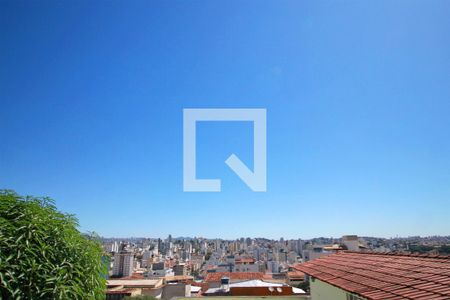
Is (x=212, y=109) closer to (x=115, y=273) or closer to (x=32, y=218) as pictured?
(x=32, y=218)

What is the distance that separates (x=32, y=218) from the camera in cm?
342

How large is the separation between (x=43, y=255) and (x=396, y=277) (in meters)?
5.28

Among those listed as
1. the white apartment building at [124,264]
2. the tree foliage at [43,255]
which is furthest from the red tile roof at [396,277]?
the white apartment building at [124,264]

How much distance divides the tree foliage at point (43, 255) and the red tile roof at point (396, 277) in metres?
3.93

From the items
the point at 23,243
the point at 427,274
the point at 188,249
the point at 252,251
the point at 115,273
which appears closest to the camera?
the point at 23,243

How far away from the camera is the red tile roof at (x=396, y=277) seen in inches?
164

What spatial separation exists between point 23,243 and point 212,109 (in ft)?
29.3

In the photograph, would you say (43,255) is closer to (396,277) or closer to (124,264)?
(396,277)

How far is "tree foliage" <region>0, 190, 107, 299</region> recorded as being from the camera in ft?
9.61

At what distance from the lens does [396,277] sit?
16.8 feet

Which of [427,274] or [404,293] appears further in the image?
[427,274]

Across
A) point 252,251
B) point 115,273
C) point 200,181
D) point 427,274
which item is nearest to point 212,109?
point 200,181

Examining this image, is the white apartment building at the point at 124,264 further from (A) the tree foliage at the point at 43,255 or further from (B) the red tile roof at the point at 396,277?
(A) the tree foliage at the point at 43,255

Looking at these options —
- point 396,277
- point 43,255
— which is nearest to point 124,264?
point 396,277
